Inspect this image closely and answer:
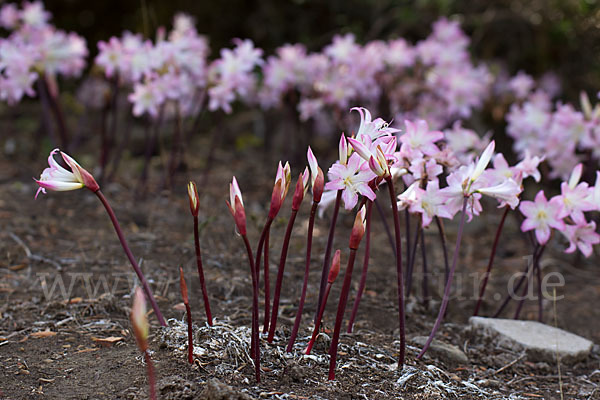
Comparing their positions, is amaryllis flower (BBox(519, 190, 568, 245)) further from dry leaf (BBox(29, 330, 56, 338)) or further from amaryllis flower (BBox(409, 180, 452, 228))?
dry leaf (BBox(29, 330, 56, 338))

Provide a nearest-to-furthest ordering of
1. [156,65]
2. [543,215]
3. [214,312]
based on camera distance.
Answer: [543,215], [214,312], [156,65]

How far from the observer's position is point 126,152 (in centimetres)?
527

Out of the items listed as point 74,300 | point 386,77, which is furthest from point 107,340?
point 386,77

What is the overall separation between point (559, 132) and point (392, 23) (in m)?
2.88

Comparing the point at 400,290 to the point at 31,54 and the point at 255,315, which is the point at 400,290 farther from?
the point at 31,54

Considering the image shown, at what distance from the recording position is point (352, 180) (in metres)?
1.86

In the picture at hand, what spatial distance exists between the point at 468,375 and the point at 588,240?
0.75 meters

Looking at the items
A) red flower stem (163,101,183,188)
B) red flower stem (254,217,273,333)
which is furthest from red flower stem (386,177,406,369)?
red flower stem (163,101,183,188)

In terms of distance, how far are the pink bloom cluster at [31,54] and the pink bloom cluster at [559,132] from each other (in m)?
2.82

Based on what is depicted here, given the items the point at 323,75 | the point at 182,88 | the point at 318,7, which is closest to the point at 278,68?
the point at 323,75

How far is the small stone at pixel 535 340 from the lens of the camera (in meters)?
2.52

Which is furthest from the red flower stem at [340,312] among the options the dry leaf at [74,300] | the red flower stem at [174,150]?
the red flower stem at [174,150]

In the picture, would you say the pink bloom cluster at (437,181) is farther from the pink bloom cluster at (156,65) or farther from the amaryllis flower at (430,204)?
the pink bloom cluster at (156,65)

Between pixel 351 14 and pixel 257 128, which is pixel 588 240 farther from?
pixel 351 14
